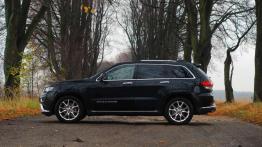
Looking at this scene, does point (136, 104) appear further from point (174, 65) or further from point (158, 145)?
point (158, 145)

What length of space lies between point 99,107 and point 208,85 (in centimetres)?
284

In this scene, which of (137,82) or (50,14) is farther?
(50,14)

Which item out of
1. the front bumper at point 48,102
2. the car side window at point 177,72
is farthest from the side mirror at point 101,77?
the car side window at point 177,72

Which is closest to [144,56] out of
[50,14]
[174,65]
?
[50,14]

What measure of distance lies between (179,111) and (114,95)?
1.70 metres


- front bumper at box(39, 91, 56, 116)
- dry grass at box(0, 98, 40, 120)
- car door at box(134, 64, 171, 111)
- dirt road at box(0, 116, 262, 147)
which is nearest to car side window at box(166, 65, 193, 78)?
car door at box(134, 64, 171, 111)

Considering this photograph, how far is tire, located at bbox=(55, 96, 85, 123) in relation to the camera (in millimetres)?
15602

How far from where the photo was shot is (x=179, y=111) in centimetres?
1551

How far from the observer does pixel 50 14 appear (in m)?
37.9

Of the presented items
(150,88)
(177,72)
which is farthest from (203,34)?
(150,88)

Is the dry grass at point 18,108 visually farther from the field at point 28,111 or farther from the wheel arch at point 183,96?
the wheel arch at point 183,96

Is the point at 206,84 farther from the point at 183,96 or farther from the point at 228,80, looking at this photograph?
the point at 228,80

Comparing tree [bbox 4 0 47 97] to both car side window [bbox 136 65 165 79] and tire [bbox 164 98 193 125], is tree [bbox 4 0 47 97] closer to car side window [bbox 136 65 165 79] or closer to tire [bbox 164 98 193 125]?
car side window [bbox 136 65 165 79]

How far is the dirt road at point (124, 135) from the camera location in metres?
10.7
